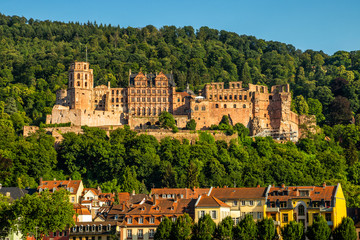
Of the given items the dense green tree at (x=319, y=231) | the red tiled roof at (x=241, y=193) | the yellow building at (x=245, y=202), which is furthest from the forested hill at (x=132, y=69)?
the dense green tree at (x=319, y=231)

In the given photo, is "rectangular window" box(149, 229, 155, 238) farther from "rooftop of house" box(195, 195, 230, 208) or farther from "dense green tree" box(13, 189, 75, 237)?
"dense green tree" box(13, 189, 75, 237)

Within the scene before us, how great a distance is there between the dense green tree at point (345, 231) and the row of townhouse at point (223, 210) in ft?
12.6

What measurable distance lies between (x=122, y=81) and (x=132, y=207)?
2978 inches

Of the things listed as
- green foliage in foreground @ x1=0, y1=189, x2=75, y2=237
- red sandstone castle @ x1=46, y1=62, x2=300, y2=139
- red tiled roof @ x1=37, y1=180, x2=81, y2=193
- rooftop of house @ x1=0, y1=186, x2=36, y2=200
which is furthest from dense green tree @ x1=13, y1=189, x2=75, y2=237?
red sandstone castle @ x1=46, y1=62, x2=300, y2=139

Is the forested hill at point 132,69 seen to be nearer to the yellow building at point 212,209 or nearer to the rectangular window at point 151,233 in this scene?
the rectangular window at point 151,233

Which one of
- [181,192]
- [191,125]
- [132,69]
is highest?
[132,69]

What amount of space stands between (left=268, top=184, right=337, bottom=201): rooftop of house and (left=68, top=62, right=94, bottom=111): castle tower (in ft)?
180

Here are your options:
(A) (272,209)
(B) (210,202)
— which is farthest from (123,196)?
(A) (272,209)

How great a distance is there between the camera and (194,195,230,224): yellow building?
83.0 m

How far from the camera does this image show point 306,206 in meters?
83.2

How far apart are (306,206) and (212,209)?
9655 millimetres

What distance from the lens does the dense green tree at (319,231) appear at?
75.8 meters

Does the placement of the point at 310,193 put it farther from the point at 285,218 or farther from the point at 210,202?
the point at 210,202

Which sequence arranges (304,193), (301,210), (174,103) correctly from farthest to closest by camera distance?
(174,103) < (304,193) < (301,210)
